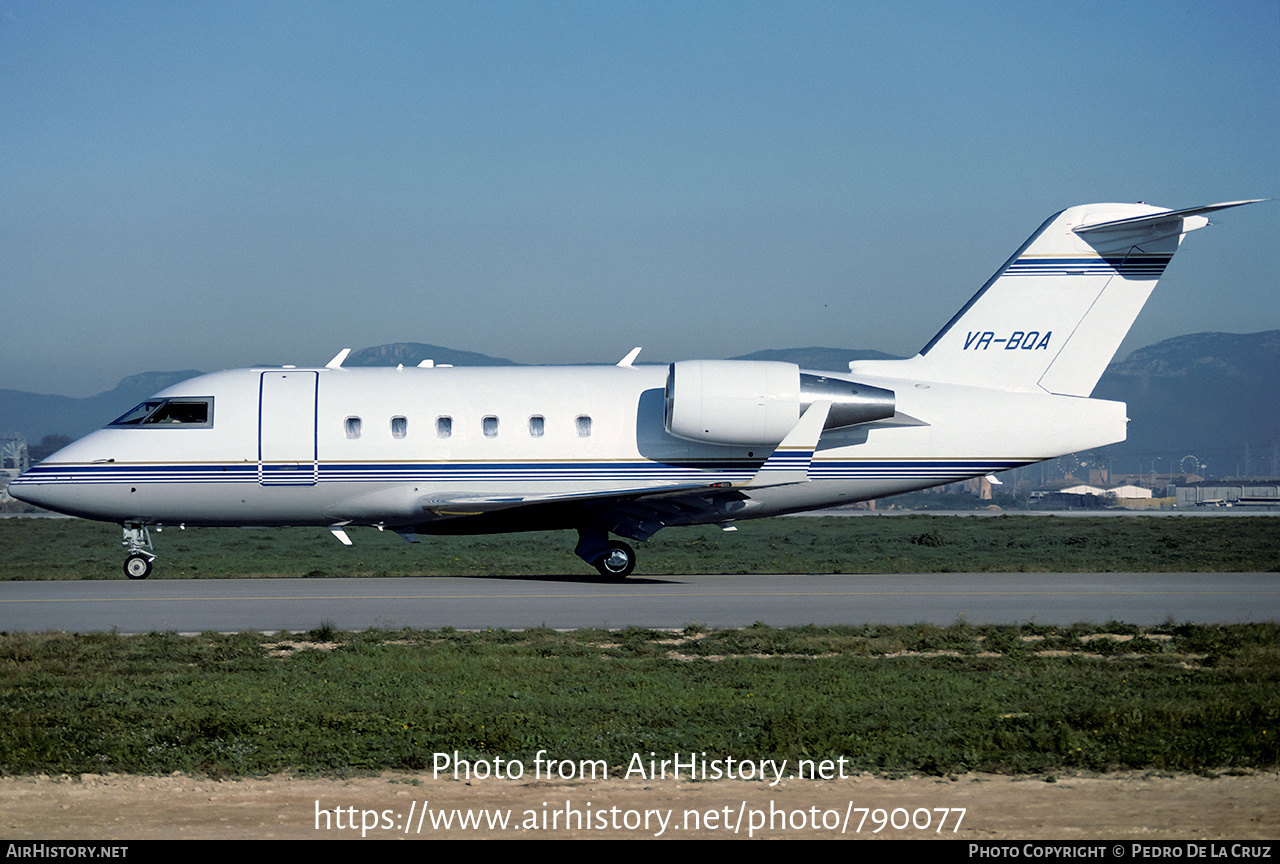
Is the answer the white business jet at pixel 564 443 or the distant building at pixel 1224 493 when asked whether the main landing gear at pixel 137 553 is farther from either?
the distant building at pixel 1224 493

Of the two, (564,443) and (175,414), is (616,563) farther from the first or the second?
(175,414)

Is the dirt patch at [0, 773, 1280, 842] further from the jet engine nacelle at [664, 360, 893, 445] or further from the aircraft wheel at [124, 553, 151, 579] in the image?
the aircraft wheel at [124, 553, 151, 579]

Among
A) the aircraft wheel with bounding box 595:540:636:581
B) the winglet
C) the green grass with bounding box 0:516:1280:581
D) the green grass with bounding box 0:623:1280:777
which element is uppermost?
the winglet

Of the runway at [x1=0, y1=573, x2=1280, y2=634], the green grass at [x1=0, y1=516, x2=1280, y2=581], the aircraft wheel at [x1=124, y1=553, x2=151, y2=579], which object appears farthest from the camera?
the green grass at [x1=0, y1=516, x2=1280, y2=581]

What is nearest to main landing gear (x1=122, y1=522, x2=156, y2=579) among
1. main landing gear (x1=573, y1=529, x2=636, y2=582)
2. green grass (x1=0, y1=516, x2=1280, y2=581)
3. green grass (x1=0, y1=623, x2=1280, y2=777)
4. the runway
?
the runway

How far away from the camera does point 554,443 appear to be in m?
23.1

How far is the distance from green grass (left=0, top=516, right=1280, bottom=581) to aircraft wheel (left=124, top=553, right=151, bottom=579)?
1.02 metres

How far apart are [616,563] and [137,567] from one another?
938 centimetres

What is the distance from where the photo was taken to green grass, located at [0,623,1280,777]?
9320 millimetres

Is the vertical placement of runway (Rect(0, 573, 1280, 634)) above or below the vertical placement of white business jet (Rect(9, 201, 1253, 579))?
below

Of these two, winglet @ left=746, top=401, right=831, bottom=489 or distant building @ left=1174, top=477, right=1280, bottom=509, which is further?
distant building @ left=1174, top=477, right=1280, bottom=509

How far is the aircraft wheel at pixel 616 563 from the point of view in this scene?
23.2 meters
